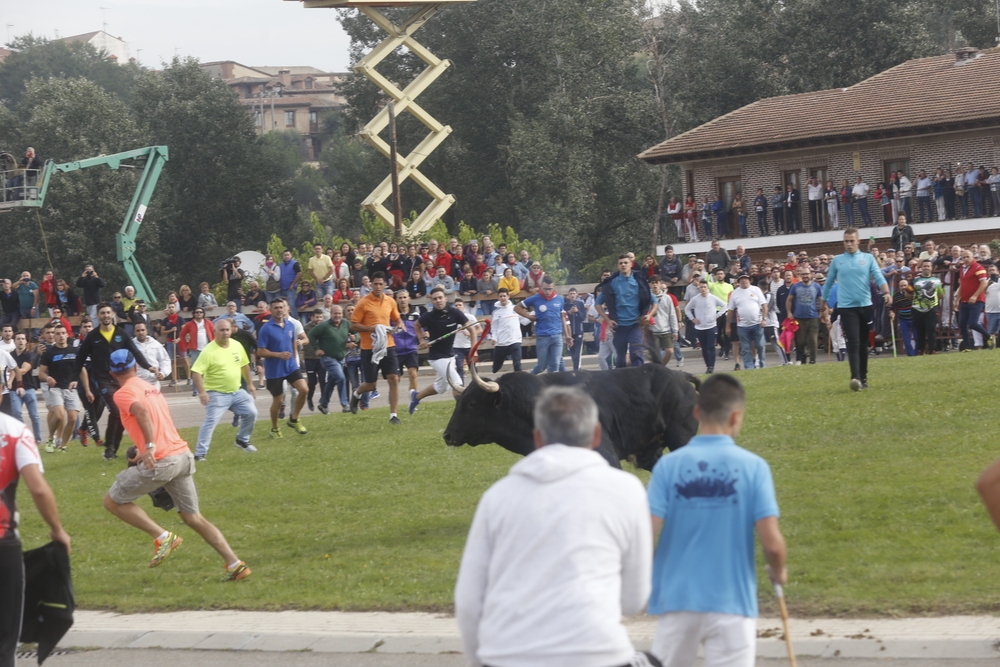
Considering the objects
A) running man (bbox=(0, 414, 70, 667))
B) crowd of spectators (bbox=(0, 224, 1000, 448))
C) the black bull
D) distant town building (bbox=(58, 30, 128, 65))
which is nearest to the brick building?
crowd of spectators (bbox=(0, 224, 1000, 448))

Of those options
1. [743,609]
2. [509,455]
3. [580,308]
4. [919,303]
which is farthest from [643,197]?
[743,609]

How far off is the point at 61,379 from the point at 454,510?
9.25 m

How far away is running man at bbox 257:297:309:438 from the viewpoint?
1722cm

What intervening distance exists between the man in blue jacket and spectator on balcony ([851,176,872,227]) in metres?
23.5

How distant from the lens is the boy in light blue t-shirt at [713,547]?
4.60 metres

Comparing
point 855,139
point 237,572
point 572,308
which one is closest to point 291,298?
point 572,308

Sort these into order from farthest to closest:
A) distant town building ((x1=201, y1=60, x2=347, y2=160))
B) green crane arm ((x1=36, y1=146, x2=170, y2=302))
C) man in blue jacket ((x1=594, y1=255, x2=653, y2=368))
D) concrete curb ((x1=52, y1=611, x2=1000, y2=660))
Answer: distant town building ((x1=201, y1=60, x2=347, y2=160)) → green crane arm ((x1=36, y1=146, x2=170, y2=302)) → man in blue jacket ((x1=594, y1=255, x2=653, y2=368)) → concrete curb ((x1=52, y1=611, x2=1000, y2=660))

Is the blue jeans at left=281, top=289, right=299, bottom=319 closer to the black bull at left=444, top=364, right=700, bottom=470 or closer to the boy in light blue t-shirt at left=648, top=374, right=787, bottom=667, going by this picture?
the black bull at left=444, top=364, right=700, bottom=470

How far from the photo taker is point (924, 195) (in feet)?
127

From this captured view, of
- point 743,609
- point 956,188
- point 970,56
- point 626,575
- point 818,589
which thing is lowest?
point 818,589

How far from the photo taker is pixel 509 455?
46.6 ft

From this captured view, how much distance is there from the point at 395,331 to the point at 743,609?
14.0 m

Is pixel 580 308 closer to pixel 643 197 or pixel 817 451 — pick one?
pixel 817 451

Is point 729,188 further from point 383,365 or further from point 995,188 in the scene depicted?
point 383,365
